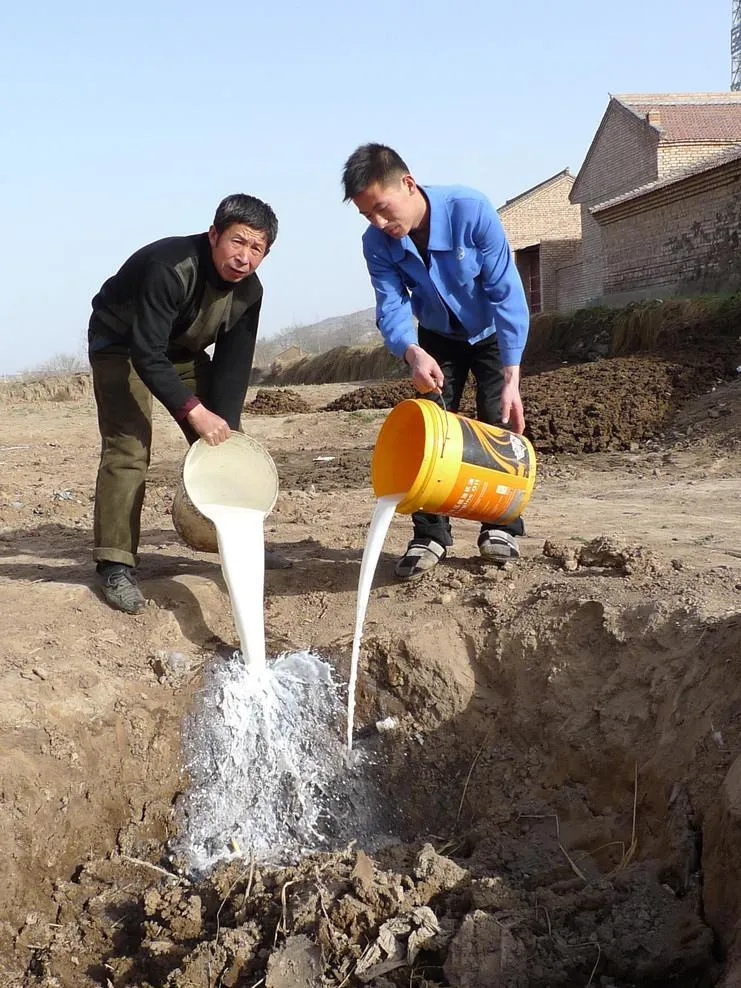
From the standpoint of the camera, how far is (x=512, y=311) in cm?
413

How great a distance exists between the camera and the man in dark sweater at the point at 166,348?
3803 millimetres

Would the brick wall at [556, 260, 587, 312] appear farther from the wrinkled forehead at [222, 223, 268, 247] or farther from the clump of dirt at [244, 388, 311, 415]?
the wrinkled forehead at [222, 223, 268, 247]

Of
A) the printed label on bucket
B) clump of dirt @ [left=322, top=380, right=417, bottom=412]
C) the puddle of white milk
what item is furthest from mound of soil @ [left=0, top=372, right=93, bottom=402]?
the printed label on bucket

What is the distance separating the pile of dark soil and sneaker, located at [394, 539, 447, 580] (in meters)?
4.82

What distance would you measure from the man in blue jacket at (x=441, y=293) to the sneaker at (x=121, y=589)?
1191 mm

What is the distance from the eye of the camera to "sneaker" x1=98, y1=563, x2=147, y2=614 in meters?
4.17

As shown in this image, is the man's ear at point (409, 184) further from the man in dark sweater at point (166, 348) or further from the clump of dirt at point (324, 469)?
the clump of dirt at point (324, 469)

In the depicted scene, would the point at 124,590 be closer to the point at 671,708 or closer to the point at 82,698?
the point at 82,698

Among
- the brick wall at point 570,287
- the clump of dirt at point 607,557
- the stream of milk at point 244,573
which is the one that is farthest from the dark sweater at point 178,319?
the brick wall at point 570,287

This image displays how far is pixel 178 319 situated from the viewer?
13.3 ft

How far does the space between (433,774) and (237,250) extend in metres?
2.23

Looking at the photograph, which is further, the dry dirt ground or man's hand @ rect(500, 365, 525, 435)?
man's hand @ rect(500, 365, 525, 435)

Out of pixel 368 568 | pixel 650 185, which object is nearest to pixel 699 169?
pixel 650 185

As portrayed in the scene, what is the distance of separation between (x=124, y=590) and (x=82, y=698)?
0.62 metres
